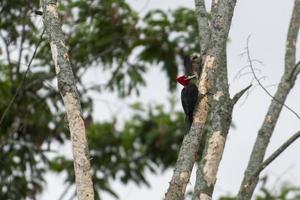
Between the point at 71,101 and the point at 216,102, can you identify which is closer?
the point at 71,101

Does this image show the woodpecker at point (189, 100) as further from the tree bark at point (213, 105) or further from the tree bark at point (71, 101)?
the tree bark at point (71, 101)

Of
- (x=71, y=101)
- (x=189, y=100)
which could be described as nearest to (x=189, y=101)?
(x=189, y=100)

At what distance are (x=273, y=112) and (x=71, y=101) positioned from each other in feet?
7.30

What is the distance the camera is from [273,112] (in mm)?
6211

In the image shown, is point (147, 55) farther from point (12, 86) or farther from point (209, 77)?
point (209, 77)

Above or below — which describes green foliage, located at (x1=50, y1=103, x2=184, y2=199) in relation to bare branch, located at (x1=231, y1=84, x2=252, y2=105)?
above

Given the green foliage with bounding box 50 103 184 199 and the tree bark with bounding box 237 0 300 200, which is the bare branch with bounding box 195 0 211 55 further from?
the green foliage with bounding box 50 103 184 199

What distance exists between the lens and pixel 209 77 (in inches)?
183

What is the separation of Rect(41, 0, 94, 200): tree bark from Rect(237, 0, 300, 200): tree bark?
1.53 m

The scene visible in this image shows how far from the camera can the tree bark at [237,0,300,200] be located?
5551 millimetres

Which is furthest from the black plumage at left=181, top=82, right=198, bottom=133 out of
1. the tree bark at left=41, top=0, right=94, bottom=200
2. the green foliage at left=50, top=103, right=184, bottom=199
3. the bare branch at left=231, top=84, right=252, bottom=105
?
the green foliage at left=50, top=103, right=184, bottom=199

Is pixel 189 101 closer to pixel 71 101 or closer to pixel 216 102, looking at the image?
pixel 216 102

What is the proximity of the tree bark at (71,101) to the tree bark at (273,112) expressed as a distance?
1528mm

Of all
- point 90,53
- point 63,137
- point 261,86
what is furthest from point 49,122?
point 261,86
